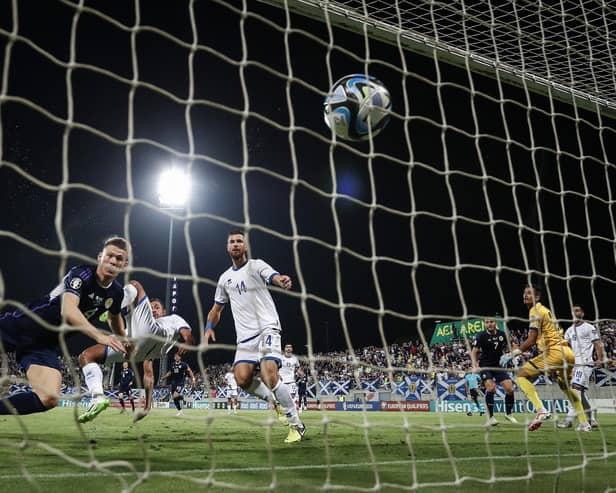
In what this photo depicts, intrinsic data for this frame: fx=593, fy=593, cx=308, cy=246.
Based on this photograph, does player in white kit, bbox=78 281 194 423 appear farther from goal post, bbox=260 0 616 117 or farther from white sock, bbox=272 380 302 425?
goal post, bbox=260 0 616 117

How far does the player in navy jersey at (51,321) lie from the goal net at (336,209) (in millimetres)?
314

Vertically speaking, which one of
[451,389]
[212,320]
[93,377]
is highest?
[212,320]

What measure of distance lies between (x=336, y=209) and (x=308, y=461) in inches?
298

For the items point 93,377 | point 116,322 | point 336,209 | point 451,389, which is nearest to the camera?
point 116,322

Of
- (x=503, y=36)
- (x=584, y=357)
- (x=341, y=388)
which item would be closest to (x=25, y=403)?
(x=503, y=36)

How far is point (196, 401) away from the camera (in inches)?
977

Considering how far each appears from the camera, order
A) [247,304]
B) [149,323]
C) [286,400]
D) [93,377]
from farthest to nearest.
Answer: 1. [149,323]
2. [93,377]
3. [247,304]
4. [286,400]

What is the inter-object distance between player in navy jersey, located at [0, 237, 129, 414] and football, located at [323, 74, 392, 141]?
5.52 ft

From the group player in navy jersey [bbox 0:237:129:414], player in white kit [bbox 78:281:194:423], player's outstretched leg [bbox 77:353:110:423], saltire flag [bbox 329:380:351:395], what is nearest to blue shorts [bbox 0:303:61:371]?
player in navy jersey [bbox 0:237:129:414]

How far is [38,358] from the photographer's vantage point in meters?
4.25

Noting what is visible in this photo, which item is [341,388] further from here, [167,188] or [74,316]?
[74,316]

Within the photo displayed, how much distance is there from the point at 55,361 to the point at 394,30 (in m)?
3.34

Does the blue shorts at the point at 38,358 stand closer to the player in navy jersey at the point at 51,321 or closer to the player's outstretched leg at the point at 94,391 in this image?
the player in navy jersey at the point at 51,321

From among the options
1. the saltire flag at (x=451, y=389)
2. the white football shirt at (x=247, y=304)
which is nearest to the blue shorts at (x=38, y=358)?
the white football shirt at (x=247, y=304)
